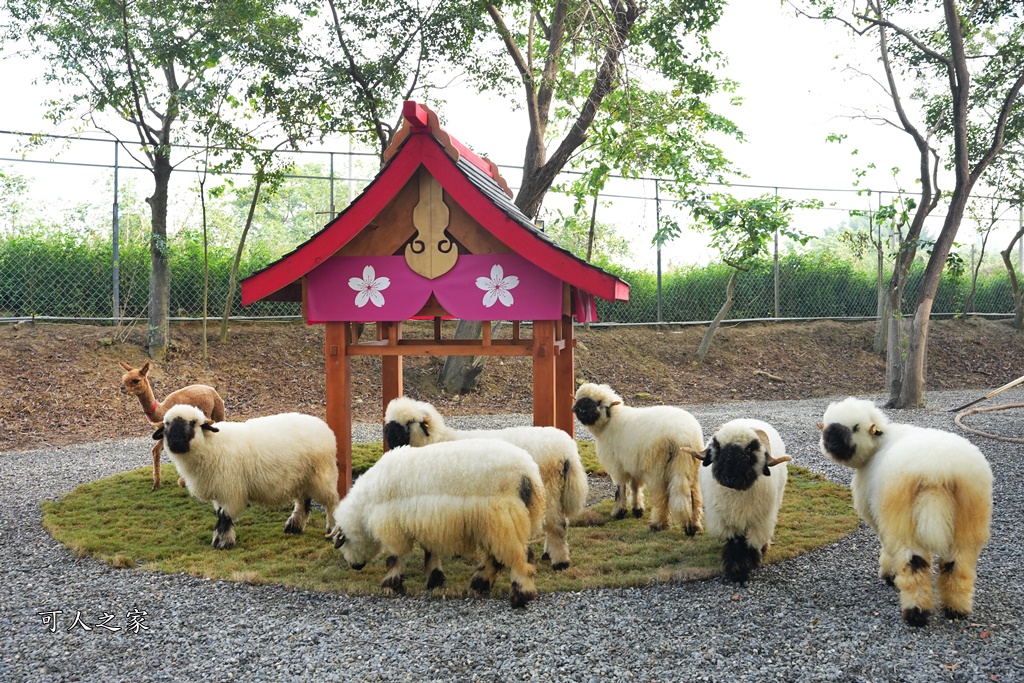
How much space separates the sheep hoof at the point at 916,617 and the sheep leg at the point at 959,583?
19 cm

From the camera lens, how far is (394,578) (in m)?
4.41

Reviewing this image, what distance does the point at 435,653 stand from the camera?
3.52m

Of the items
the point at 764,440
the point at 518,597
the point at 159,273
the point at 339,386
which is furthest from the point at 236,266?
the point at 764,440

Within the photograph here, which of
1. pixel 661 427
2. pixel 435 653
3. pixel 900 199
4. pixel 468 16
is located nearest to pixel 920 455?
pixel 661 427

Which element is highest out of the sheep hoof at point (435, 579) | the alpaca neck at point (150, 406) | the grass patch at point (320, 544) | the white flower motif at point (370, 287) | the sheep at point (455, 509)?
the white flower motif at point (370, 287)

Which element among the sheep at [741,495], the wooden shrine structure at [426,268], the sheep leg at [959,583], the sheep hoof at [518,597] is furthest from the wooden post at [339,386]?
the sheep leg at [959,583]

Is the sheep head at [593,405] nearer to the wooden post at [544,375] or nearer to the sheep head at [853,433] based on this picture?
the wooden post at [544,375]

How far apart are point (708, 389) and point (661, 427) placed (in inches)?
362

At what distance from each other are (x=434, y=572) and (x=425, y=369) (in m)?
9.45

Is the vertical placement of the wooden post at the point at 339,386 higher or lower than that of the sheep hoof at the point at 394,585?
higher

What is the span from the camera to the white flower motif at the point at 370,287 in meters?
6.08

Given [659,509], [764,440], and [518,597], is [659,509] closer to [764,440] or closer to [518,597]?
[764,440]

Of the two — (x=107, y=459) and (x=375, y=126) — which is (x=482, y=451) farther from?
(x=375, y=126)

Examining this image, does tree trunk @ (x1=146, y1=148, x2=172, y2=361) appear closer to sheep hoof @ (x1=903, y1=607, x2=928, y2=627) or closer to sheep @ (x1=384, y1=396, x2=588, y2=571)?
sheep @ (x1=384, y1=396, x2=588, y2=571)
